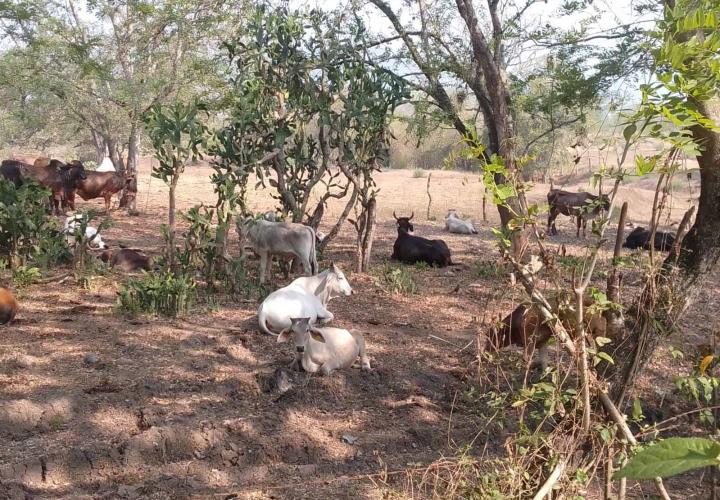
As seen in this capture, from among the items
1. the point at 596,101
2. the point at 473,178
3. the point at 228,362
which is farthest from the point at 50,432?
the point at 473,178

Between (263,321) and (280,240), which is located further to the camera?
(280,240)

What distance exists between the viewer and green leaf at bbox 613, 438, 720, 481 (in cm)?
111

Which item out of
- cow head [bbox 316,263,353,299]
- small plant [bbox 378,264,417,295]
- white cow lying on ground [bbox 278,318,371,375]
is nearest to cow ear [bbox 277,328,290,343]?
white cow lying on ground [bbox 278,318,371,375]

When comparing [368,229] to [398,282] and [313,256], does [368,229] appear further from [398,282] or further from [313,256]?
[313,256]

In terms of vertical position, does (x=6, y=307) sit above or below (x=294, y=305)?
below

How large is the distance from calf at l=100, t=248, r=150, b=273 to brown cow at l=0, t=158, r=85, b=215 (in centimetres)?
556

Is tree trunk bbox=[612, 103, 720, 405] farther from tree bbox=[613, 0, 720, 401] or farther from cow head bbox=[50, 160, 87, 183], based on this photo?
cow head bbox=[50, 160, 87, 183]

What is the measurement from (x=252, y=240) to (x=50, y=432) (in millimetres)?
4494

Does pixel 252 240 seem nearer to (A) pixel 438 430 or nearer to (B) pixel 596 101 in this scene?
(A) pixel 438 430

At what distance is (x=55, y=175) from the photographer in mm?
15414

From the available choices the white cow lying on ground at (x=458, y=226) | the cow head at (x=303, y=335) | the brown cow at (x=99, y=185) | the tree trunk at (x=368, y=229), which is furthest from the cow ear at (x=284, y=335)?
the brown cow at (x=99, y=185)

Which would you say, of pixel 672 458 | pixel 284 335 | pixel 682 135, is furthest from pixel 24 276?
pixel 672 458

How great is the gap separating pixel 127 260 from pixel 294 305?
409cm

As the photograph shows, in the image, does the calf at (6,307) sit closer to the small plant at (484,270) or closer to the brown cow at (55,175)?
the small plant at (484,270)
